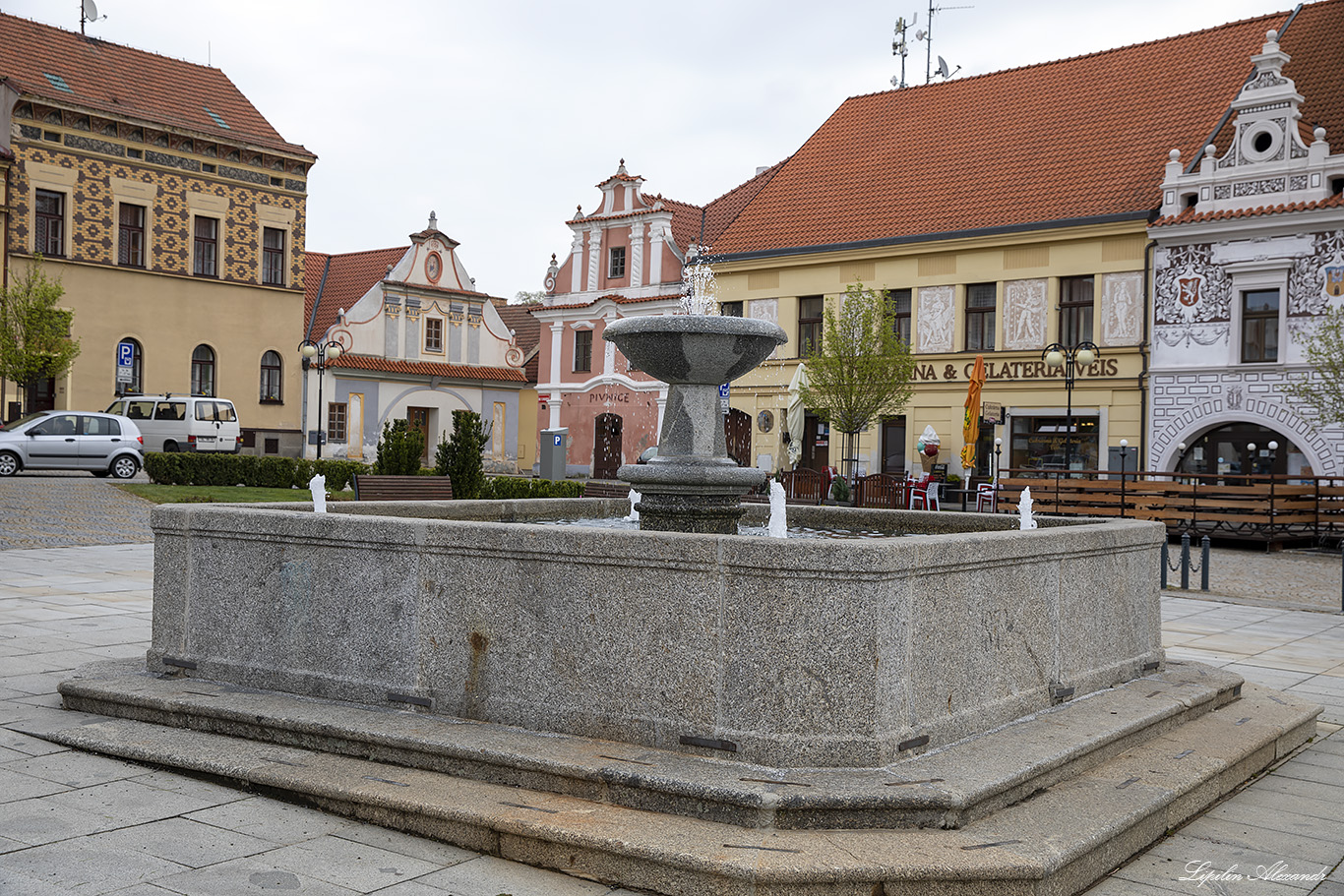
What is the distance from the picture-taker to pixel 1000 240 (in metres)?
31.6

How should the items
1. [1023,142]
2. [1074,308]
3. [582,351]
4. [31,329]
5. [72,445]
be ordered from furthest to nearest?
[582,351]
[1023,142]
[31,329]
[1074,308]
[72,445]

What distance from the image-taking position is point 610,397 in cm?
4241

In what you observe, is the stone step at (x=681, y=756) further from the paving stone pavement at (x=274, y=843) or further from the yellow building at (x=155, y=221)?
the yellow building at (x=155, y=221)

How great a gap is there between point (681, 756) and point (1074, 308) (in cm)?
→ 2805

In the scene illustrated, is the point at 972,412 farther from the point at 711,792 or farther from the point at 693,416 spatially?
the point at 711,792

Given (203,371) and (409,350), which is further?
(409,350)

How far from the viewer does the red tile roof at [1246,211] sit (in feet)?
84.7

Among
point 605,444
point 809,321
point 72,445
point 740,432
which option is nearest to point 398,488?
point 72,445

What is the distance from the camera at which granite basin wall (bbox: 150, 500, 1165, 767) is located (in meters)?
5.00

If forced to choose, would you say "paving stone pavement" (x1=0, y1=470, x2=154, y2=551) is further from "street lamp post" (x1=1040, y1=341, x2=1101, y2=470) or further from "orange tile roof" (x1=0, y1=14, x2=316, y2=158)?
"street lamp post" (x1=1040, y1=341, x2=1101, y2=470)

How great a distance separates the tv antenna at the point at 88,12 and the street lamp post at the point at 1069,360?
3461 centimetres

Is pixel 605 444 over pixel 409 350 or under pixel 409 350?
under

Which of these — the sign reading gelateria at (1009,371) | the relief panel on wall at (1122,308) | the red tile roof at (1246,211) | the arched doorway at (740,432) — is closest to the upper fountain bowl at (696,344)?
the sign reading gelateria at (1009,371)

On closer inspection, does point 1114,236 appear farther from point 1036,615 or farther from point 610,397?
point 1036,615
